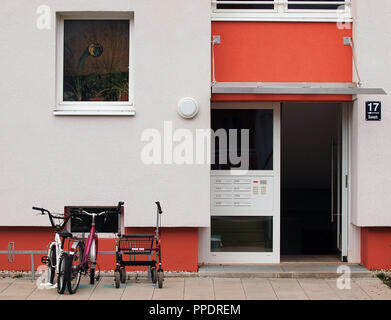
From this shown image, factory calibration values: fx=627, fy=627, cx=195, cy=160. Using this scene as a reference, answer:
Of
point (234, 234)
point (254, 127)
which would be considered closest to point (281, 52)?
point (254, 127)

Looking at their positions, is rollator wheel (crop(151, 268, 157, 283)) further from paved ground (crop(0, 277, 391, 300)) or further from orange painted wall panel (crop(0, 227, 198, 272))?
orange painted wall panel (crop(0, 227, 198, 272))

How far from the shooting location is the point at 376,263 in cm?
841

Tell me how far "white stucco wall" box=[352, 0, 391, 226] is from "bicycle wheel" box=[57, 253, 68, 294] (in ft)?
12.6

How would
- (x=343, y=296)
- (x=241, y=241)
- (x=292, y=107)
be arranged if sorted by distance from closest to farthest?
(x=343, y=296), (x=241, y=241), (x=292, y=107)

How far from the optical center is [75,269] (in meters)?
7.30

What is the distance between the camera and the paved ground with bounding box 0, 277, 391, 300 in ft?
23.7

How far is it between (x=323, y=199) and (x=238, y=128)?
7983mm

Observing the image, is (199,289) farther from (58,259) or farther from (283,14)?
(283,14)

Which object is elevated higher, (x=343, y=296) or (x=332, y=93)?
(x=332, y=93)

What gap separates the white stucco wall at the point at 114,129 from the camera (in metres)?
8.19

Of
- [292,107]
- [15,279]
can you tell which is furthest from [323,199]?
[15,279]

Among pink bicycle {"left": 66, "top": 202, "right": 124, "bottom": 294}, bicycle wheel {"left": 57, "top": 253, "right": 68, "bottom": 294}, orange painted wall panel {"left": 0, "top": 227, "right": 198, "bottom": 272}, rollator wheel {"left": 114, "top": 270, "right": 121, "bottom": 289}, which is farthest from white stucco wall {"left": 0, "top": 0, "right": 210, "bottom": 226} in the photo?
bicycle wheel {"left": 57, "top": 253, "right": 68, "bottom": 294}

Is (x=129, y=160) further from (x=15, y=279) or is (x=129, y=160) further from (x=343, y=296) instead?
(x=343, y=296)

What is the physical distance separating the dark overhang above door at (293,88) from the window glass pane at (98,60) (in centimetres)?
133
